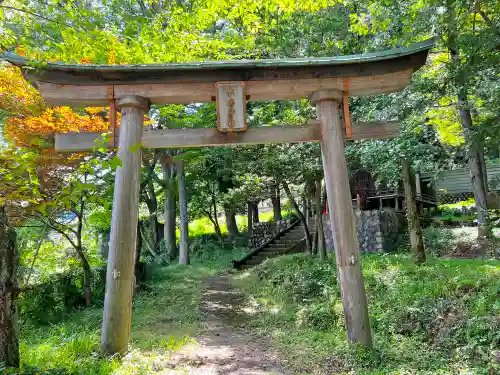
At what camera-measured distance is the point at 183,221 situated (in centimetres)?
1950

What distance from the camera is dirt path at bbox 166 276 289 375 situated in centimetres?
603

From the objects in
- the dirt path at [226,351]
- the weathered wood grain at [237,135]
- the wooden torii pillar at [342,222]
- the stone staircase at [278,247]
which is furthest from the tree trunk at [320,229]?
the wooden torii pillar at [342,222]

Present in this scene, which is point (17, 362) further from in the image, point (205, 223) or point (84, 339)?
point (205, 223)

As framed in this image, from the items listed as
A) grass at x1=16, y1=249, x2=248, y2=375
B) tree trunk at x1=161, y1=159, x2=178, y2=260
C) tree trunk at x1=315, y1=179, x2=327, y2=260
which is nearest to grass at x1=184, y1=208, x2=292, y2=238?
tree trunk at x1=161, y1=159, x2=178, y2=260

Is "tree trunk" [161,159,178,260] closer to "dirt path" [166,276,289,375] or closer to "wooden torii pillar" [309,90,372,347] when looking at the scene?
"dirt path" [166,276,289,375]

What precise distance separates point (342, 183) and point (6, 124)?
903 cm

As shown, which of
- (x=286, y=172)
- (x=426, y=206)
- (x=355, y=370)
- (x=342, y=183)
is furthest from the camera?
(x=426, y=206)

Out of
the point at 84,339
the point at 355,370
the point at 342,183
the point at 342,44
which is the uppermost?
the point at 342,44

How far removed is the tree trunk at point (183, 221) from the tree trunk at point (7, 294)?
1518 cm

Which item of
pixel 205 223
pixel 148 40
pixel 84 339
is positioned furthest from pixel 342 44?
pixel 205 223

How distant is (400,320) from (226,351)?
10.7 feet

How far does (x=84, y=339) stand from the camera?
21.6 feet

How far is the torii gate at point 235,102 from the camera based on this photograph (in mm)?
6297

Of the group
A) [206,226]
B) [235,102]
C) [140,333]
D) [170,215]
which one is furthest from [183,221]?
[235,102]
